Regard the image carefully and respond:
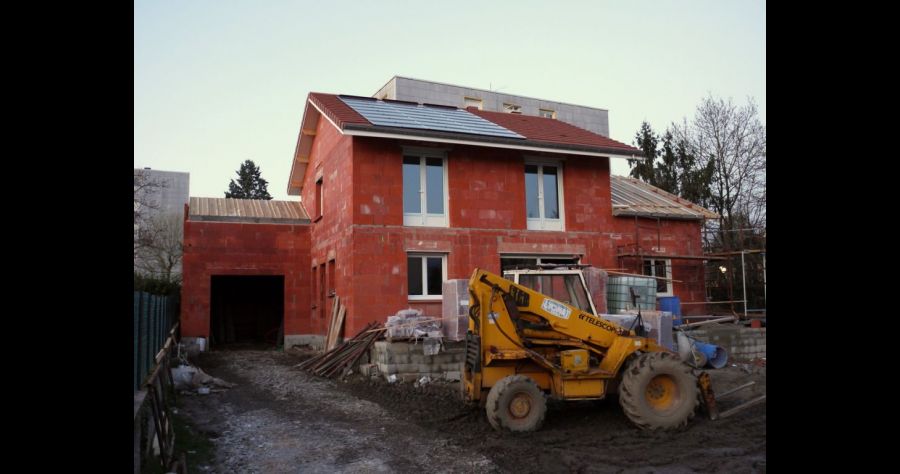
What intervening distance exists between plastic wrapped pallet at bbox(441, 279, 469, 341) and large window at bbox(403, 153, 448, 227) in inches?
109

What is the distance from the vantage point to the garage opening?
81.3 feet

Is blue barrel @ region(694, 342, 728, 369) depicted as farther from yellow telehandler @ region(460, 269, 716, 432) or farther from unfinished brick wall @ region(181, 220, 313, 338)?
unfinished brick wall @ region(181, 220, 313, 338)

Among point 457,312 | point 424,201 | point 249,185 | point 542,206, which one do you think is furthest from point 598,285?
point 249,185

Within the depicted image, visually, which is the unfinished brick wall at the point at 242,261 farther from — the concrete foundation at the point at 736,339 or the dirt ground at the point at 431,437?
the concrete foundation at the point at 736,339

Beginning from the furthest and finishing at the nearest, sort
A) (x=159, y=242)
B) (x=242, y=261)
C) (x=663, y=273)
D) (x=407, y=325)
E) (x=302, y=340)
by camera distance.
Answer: (x=159, y=242), (x=302, y=340), (x=242, y=261), (x=663, y=273), (x=407, y=325)

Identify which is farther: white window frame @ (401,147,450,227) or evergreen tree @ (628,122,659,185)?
evergreen tree @ (628,122,659,185)

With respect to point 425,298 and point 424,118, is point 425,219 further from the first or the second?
point 424,118

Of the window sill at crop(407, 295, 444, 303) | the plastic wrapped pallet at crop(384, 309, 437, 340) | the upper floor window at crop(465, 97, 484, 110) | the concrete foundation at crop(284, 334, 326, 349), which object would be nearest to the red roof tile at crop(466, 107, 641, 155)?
the window sill at crop(407, 295, 444, 303)

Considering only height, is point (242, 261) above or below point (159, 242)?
below

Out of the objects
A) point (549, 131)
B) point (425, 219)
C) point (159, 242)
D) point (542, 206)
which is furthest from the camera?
point (159, 242)

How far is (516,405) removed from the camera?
8.73 m

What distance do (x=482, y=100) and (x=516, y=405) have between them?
124 feet
